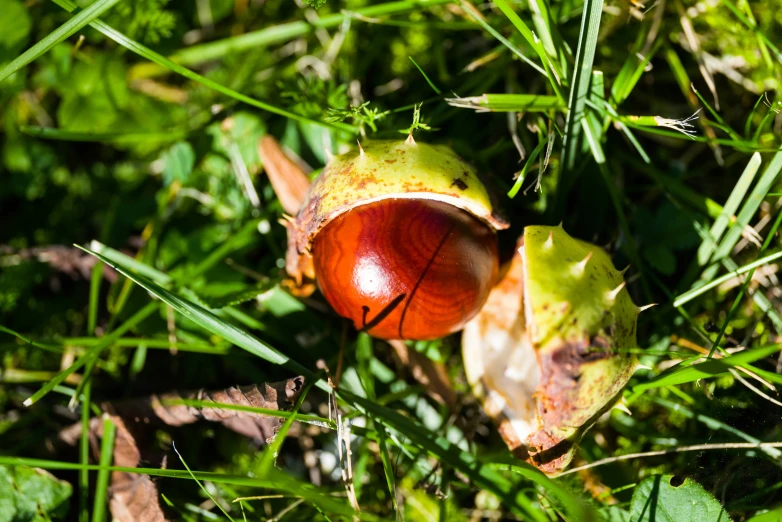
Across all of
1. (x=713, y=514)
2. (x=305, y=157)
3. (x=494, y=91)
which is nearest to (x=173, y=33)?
(x=305, y=157)

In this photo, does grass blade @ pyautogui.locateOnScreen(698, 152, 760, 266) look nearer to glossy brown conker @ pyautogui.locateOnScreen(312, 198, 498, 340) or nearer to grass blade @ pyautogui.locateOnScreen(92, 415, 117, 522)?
glossy brown conker @ pyautogui.locateOnScreen(312, 198, 498, 340)

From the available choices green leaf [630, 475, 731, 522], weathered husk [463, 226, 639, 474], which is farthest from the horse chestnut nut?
green leaf [630, 475, 731, 522]

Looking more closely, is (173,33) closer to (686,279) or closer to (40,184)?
(40,184)

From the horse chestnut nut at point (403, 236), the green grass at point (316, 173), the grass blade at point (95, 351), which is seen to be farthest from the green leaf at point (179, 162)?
the horse chestnut nut at point (403, 236)

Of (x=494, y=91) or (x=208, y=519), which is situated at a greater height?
(x=494, y=91)

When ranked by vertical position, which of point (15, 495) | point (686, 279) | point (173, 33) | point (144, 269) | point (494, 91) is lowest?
point (15, 495)

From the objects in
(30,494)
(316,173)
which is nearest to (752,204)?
(316,173)

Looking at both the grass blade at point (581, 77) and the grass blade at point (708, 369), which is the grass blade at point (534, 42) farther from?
the grass blade at point (708, 369)
